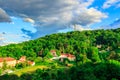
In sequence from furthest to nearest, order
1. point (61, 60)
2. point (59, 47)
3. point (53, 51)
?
point (59, 47) < point (53, 51) < point (61, 60)

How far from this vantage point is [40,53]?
171 meters

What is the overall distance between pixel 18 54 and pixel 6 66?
24.3 m

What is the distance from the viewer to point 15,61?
146375mm

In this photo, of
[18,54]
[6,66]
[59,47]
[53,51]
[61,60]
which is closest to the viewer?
[6,66]

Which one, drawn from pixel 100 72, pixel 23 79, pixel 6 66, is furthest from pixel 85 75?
pixel 6 66

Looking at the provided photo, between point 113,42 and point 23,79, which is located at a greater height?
point 113,42

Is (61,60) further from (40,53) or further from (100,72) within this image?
(100,72)

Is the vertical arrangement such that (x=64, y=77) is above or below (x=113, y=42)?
below

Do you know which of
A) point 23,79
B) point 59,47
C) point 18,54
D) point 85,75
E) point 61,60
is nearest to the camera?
point 85,75

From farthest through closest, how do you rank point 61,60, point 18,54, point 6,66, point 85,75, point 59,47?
point 59,47
point 18,54
point 61,60
point 6,66
point 85,75

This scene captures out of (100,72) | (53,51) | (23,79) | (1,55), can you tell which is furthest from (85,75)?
(53,51)

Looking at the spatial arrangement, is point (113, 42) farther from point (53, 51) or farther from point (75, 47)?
point (53, 51)

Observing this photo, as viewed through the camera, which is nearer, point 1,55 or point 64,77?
point 64,77

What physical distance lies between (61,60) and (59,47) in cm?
4083
